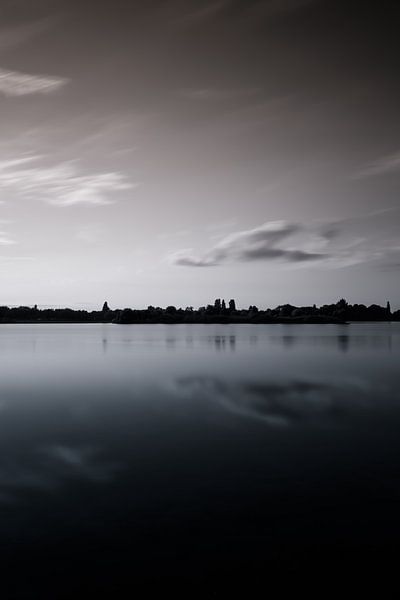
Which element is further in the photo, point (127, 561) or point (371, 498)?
point (371, 498)

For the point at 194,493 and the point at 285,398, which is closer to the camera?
the point at 194,493

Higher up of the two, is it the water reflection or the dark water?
the dark water

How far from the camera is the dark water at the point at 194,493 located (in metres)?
7.30

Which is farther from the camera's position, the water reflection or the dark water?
the water reflection

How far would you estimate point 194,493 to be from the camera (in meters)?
10.6

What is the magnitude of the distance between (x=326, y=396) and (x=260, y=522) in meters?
18.3

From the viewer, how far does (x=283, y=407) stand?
22.2 m

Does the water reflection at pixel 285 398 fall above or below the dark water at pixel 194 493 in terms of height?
below

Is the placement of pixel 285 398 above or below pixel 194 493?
below

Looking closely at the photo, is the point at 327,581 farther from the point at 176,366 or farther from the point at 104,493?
the point at 176,366

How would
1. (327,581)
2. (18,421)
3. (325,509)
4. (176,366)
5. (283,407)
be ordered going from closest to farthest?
1. (327,581)
2. (325,509)
3. (18,421)
4. (283,407)
5. (176,366)

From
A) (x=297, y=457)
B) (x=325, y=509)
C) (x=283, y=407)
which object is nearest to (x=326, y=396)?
(x=283, y=407)

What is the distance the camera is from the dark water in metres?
7.30

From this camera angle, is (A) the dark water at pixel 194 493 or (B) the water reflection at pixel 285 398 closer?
(A) the dark water at pixel 194 493
